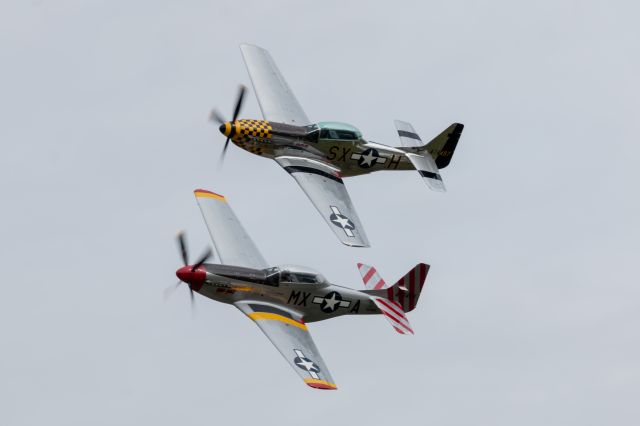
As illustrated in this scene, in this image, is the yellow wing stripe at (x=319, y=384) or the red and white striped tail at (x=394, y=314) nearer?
the yellow wing stripe at (x=319, y=384)

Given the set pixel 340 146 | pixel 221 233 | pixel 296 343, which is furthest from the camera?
pixel 340 146

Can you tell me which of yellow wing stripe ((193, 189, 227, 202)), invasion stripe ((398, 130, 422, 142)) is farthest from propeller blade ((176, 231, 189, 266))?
invasion stripe ((398, 130, 422, 142))

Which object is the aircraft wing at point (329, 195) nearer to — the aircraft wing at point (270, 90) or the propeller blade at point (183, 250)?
the aircraft wing at point (270, 90)

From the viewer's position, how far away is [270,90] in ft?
190

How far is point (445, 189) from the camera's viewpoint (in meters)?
55.7

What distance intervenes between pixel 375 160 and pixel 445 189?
2677mm

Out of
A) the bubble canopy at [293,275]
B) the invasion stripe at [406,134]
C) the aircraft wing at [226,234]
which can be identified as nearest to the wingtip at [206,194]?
the aircraft wing at [226,234]

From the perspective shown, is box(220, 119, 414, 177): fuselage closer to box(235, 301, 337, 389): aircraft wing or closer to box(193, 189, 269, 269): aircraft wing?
box(193, 189, 269, 269): aircraft wing

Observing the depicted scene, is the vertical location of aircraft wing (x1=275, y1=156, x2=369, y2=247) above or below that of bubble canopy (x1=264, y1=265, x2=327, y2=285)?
above

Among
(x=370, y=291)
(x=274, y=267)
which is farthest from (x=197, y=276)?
(x=370, y=291)

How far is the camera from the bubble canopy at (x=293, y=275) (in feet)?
161

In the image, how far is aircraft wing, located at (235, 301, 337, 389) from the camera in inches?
1829

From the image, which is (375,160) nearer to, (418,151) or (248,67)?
(418,151)

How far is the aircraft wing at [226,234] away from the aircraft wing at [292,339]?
1966mm
